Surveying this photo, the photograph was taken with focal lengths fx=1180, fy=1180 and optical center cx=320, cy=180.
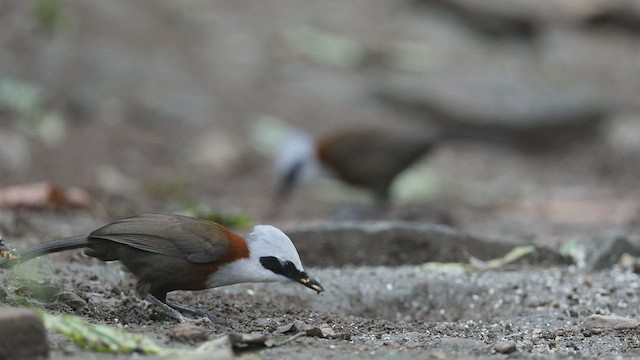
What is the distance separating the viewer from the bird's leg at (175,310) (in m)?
4.70

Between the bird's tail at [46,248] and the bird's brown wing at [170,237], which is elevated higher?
the bird's brown wing at [170,237]

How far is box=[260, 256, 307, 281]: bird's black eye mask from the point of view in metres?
4.80

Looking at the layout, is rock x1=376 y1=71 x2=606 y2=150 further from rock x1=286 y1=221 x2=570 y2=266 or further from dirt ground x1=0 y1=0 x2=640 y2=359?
rock x1=286 y1=221 x2=570 y2=266

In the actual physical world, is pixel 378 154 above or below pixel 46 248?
above

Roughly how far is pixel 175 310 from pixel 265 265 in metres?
0.42

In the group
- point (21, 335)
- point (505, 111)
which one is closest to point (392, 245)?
point (21, 335)

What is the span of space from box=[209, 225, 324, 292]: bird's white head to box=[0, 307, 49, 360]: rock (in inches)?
51.8

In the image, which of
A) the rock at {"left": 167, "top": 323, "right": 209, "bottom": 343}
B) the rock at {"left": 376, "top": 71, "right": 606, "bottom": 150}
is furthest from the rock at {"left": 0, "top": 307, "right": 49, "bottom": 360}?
the rock at {"left": 376, "top": 71, "right": 606, "bottom": 150}

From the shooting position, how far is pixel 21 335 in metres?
3.50

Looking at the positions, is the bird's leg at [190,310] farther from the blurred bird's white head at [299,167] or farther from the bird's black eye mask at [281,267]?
the blurred bird's white head at [299,167]

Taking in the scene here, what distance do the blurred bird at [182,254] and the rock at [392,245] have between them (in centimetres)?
205

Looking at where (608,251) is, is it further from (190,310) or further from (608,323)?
(190,310)

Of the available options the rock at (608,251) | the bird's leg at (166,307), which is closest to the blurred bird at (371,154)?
the rock at (608,251)

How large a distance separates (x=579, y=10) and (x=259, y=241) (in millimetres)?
12200
